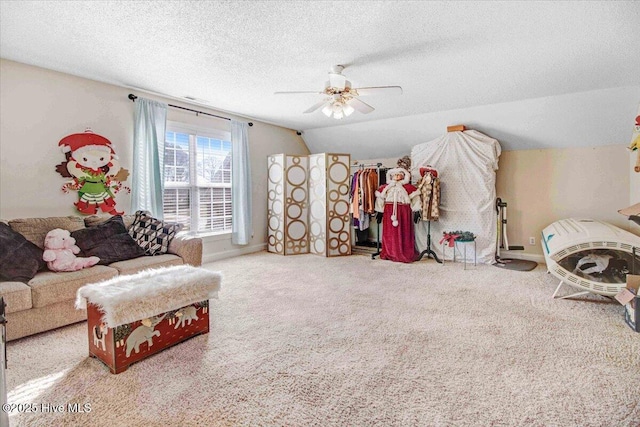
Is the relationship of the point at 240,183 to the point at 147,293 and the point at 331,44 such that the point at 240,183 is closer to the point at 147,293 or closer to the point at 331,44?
the point at 331,44

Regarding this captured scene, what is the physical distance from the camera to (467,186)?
486 centimetres

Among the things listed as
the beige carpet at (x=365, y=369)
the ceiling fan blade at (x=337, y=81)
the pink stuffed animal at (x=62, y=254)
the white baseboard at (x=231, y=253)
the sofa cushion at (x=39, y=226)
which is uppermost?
the ceiling fan blade at (x=337, y=81)

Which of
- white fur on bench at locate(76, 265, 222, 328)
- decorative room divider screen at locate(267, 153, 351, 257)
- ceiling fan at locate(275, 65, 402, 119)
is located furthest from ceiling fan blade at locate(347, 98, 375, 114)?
white fur on bench at locate(76, 265, 222, 328)

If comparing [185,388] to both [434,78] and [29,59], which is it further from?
[434,78]

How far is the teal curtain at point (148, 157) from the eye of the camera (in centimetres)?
386

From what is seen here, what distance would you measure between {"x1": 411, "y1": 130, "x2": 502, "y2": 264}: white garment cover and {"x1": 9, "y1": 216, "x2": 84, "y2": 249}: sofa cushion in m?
4.61

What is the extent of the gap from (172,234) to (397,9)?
3049 mm

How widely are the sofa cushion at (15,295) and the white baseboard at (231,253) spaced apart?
2475mm

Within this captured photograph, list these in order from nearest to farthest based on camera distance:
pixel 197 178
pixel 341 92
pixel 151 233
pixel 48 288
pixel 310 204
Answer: pixel 48 288, pixel 341 92, pixel 151 233, pixel 197 178, pixel 310 204

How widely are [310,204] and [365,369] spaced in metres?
3.80

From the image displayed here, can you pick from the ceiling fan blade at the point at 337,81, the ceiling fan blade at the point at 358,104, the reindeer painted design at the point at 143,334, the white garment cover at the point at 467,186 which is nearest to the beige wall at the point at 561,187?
the white garment cover at the point at 467,186

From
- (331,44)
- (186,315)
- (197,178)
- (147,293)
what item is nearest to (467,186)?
(331,44)

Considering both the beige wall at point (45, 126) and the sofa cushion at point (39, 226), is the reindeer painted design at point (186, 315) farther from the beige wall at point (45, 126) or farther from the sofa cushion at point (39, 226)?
the beige wall at point (45, 126)

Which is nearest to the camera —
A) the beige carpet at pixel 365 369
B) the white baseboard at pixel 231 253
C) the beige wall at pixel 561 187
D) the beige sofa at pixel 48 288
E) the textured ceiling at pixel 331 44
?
the beige carpet at pixel 365 369
